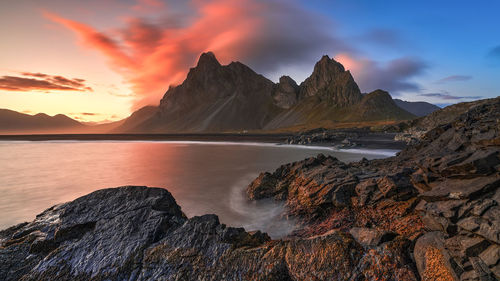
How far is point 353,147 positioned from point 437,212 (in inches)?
1992

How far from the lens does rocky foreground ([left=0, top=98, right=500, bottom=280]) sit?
5.60m

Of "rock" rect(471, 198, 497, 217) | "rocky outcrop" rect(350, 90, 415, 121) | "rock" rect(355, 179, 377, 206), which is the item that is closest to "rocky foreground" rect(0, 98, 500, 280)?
"rock" rect(471, 198, 497, 217)

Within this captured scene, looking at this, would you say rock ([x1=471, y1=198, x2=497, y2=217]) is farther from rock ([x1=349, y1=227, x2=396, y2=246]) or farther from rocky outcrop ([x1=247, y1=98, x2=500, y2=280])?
rock ([x1=349, y1=227, x2=396, y2=246])

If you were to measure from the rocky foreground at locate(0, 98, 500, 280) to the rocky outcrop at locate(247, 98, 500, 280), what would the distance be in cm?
3

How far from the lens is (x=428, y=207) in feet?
23.6

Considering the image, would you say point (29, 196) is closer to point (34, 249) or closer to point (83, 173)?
point (83, 173)

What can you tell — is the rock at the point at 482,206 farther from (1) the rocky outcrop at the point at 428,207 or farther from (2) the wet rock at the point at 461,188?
(2) the wet rock at the point at 461,188

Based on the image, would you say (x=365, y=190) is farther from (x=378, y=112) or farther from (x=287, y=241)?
(x=378, y=112)

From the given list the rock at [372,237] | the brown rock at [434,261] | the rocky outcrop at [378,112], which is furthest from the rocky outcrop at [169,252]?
the rocky outcrop at [378,112]

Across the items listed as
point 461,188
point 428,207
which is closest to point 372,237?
point 428,207

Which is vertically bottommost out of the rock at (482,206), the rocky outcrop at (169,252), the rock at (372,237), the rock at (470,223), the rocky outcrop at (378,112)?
the rocky outcrop at (169,252)

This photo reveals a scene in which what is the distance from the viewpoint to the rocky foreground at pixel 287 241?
5602mm

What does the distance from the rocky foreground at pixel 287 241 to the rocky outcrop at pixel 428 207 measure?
3cm

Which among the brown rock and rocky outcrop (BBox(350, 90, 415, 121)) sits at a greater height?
rocky outcrop (BBox(350, 90, 415, 121))
